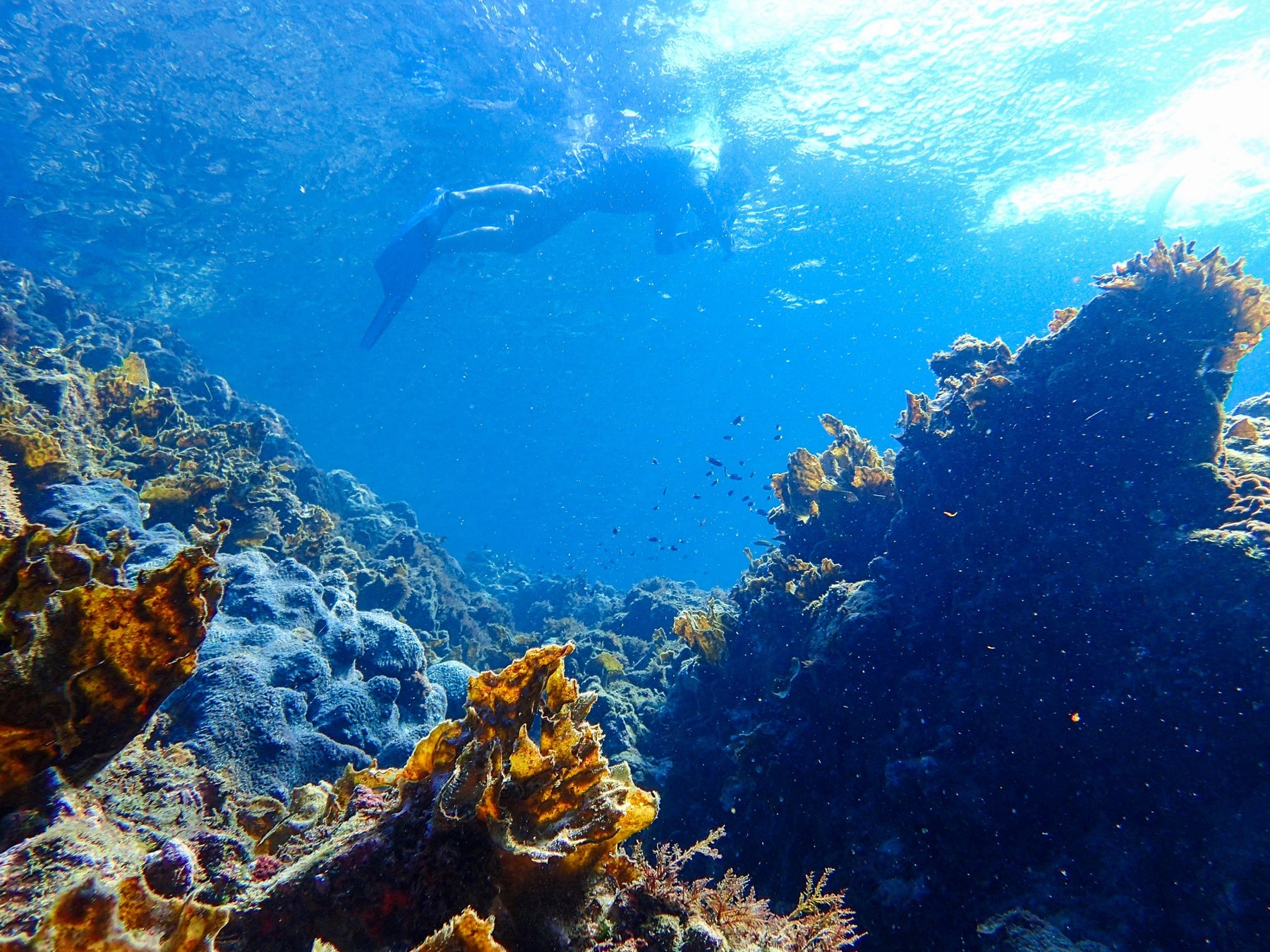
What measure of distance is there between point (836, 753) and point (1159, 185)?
27.7 metres

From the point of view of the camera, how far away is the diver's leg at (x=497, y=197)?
52.5 ft

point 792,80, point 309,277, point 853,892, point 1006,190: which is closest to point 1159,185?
point 1006,190

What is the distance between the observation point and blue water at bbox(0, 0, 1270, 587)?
13.7m

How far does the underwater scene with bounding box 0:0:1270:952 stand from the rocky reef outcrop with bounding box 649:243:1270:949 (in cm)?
3

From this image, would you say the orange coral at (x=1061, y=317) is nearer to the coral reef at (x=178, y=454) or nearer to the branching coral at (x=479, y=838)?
the branching coral at (x=479, y=838)

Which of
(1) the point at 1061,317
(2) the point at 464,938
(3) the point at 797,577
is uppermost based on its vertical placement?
(1) the point at 1061,317

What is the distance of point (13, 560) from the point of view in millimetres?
1385

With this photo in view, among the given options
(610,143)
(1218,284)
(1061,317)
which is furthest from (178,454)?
(610,143)

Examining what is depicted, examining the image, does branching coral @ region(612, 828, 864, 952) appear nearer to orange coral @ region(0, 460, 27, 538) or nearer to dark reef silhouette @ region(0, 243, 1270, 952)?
dark reef silhouette @ region(0, 243, 1270, 952)

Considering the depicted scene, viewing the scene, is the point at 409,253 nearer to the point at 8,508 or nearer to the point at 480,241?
the point at 480,241

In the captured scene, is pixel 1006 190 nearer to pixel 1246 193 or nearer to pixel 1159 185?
pixel 1159 185

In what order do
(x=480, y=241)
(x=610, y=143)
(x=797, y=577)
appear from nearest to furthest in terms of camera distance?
(x=797, y=577) → (x=610, y=143) → (x=480, y=241)

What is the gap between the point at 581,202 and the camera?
60.2ft

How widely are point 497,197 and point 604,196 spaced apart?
153 inches
